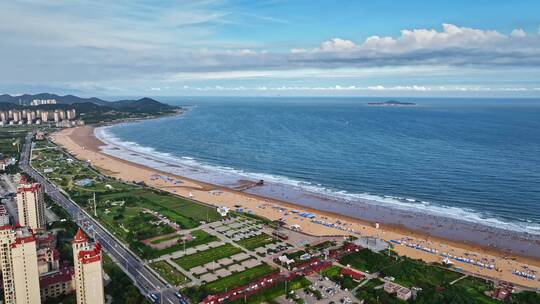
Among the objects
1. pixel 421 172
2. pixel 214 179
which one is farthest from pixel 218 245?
pixel 421 172

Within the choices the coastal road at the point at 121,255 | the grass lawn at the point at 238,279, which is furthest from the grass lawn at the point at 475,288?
the coastal road at the point at 121,255

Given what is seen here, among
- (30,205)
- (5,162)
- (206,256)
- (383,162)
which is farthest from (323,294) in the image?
(5,162)

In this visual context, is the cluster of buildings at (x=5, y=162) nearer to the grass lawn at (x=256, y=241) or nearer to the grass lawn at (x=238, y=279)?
the grass lawn at (x=256, y=241)

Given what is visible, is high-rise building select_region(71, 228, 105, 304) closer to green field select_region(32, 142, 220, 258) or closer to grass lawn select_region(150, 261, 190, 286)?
grass lawn select_region(150, 261, 190, 286)

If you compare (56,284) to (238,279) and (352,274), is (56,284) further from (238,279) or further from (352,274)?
(352,274)

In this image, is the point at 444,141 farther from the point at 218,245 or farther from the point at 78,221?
the point at 78,221

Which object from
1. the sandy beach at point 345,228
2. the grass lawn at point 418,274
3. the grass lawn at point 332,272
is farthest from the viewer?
the sandy beach at point 345,228
